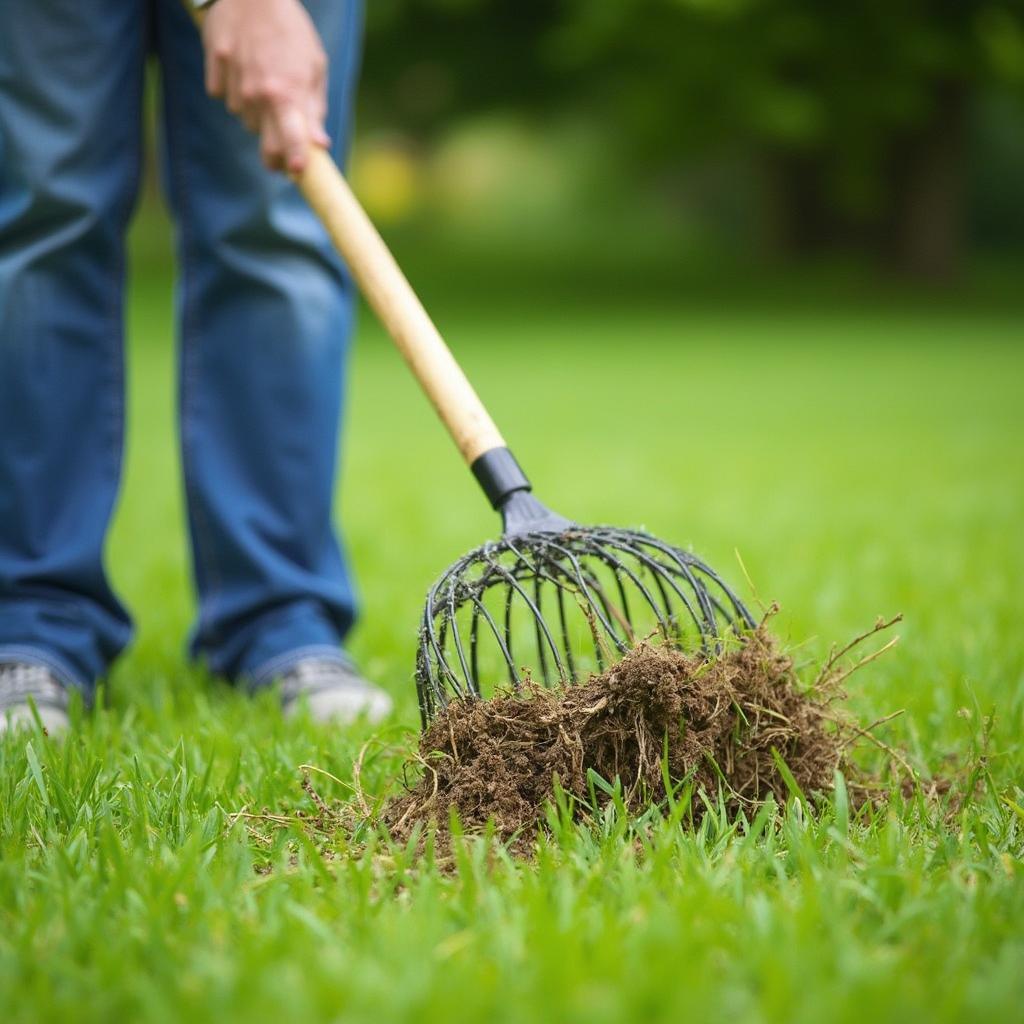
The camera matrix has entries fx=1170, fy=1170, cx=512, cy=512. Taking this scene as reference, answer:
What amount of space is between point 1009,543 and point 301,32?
112 inches

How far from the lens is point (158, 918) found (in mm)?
1243

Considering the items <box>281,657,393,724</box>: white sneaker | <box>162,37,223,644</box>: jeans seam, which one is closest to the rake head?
<box>281,657,393,724</box>: white sneaker

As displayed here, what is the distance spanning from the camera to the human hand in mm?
1998

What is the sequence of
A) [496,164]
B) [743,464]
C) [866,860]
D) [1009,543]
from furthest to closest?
1. [496,164]
2. [743,464]
3. [1009,543]
4. [866,860]

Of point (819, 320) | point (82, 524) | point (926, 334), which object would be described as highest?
point (819, 320)

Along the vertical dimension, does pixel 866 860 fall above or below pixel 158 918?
below

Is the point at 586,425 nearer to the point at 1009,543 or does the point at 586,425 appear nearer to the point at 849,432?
the point at 849,432

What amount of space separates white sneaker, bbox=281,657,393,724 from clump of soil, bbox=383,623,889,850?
0.49 meters

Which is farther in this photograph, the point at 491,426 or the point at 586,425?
the point at 586,425

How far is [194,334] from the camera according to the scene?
8.20ft

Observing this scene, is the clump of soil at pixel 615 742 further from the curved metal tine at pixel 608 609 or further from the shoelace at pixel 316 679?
the shoelace at pixel 316 679

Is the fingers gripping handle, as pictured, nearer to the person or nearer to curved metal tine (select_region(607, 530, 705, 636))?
the person

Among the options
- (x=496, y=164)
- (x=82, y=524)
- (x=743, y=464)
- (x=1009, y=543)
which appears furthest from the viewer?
(x=496, y=164)

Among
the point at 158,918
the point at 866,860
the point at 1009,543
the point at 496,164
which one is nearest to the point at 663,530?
the point at 1009,543
